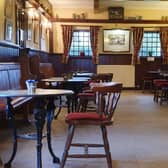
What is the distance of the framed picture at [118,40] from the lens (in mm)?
13617

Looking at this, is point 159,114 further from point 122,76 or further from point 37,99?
point 122,76

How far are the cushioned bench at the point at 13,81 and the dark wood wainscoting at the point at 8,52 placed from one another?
0.25 metres

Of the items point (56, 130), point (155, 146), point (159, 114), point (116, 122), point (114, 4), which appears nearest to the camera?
point (155, 146)

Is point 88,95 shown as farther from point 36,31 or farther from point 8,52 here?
point 36,31

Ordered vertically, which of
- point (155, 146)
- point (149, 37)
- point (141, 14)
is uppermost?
point (141, 14)

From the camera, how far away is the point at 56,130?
5414mm

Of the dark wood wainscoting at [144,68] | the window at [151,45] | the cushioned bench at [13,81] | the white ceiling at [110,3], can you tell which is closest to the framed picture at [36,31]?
the white ceiling at [110,3]

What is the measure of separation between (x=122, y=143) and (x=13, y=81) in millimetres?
2606

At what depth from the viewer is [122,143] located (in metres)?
4.55

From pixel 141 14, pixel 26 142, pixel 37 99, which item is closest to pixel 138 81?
pixel 141 14

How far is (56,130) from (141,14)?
9440 millimetres

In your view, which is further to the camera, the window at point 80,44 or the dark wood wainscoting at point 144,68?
the window at point 80,44

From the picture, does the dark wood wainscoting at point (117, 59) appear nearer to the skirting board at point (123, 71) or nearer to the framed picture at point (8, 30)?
the skirting board at point (123, 71)

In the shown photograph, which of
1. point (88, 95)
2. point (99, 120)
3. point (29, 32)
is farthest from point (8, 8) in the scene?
point (99, 120)
